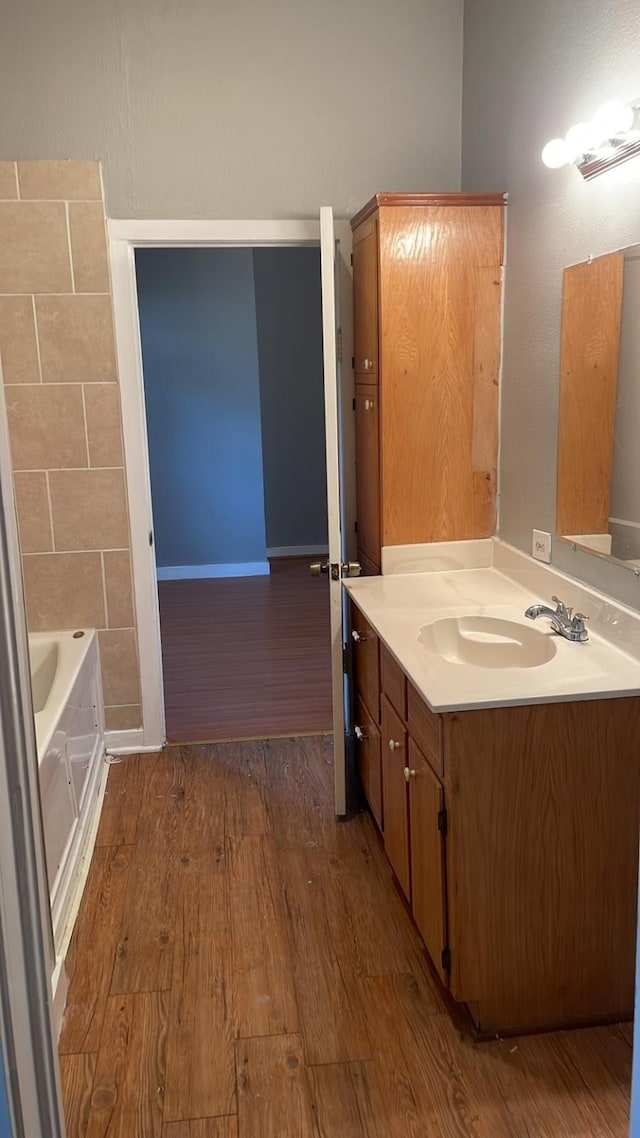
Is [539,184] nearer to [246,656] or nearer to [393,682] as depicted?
[393,682]

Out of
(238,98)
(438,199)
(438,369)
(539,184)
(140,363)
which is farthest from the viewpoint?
(140,363)

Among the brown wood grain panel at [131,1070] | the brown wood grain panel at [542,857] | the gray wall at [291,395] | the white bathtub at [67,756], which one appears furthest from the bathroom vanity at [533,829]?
the gray wall at [291,395]

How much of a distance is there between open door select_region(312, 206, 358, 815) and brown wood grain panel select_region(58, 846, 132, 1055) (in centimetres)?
78

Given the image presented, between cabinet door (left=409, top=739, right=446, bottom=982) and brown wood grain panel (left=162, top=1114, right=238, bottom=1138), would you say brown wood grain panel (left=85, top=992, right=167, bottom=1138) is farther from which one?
cabinet door (left=409, top=739, right=446, bottom=982)

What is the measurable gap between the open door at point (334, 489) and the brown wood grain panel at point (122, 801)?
0.73 metres

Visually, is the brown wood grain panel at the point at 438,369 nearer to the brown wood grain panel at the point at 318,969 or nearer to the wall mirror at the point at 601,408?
the wall mirror at the point at 601,408

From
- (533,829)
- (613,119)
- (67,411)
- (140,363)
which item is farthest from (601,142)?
(67,411)

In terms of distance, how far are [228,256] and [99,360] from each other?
309 cm

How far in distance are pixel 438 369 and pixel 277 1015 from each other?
6.39 feet

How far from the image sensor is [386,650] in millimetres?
2508

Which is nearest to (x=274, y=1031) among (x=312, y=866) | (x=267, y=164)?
(x=312, y=866)

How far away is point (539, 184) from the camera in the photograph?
101 inches

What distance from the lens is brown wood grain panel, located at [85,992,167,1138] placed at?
1.85 meters

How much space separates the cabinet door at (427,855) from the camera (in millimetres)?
2045
